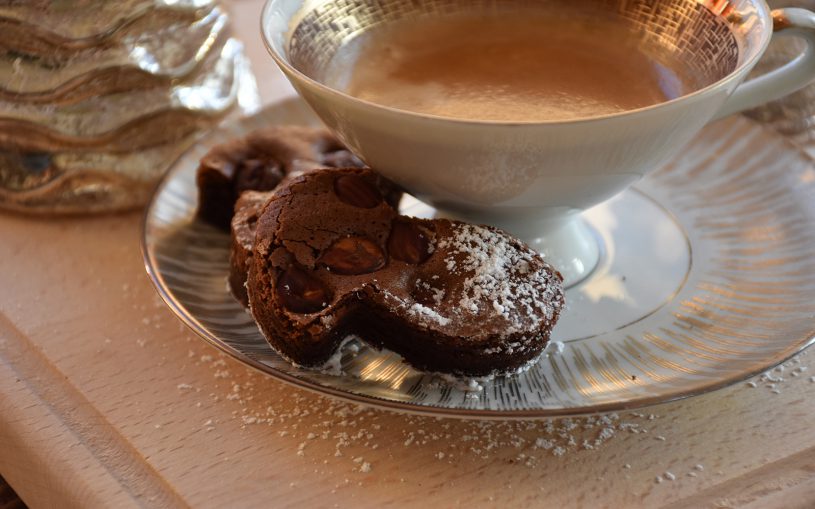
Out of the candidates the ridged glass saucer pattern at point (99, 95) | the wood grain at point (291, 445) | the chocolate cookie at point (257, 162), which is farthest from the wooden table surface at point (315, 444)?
the ridged glass saucer pattern at point (99, 95)

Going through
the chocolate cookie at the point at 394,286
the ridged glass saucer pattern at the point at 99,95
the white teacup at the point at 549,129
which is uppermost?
the white teacup at the point at 549,129

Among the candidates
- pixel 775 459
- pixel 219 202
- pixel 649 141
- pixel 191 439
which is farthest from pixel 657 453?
pixel 219 202

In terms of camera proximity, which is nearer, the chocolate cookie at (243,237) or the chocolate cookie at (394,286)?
the chocolate cookie at (394,286)

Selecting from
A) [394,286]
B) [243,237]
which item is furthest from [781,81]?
[243,237]

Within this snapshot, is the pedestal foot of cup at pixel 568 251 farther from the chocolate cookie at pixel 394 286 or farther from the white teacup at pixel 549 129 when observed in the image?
the chocolate cookie at pixel 394 286

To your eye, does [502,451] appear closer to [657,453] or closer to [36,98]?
[657,453]

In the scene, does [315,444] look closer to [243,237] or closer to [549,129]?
[243,237]

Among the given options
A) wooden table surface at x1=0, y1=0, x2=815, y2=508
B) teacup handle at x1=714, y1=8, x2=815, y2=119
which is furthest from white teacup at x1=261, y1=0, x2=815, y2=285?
wooden table surface at x1=0, y1=0, x2=815, y2=508
